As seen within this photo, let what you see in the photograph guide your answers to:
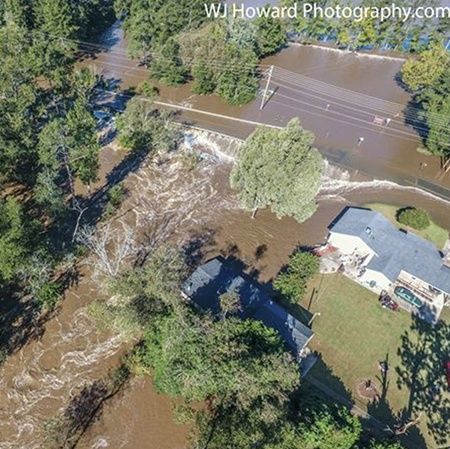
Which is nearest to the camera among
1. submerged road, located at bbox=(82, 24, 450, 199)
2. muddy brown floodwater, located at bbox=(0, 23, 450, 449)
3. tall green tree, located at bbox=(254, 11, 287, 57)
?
muddy brown floodwater, located at bbox=(0, 23, 450, 449)

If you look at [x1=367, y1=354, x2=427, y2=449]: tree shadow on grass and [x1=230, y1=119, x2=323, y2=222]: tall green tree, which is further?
[x1=230, y1=119, x2=323, y2=222]: tall green tree

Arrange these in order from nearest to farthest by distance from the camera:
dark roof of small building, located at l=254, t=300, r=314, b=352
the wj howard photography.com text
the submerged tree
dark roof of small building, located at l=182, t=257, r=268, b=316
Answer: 1. dark roof of small building, located at l=254, t=300, r=314, b=352
2. dark roof of small building, located at l=182, t=257, r=268, b=316
3. the submerged tree
4. the wj howard photography.com text

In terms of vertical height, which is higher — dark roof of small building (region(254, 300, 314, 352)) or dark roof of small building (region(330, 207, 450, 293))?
dark roof of small building (region(330, 207, 450, 293))

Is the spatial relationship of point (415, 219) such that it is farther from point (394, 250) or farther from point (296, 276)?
point (296, 276)

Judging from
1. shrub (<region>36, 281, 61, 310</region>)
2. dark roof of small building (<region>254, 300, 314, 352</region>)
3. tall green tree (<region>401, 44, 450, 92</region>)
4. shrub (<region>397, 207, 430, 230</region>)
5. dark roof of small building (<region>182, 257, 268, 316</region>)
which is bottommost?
shrub (<region>36, 281, 61, 310</region>)

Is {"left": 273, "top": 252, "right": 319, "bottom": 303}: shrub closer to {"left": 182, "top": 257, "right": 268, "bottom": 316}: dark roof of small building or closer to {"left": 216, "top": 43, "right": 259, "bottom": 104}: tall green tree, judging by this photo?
{"left": 182, "top": 257, "right": 268, "bottom": 316}: dark roof of small building

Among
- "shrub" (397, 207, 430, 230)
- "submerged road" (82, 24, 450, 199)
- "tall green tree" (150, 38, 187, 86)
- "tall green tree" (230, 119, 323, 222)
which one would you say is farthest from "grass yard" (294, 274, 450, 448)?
"tall green tree" (150, 38, 187, 86)
